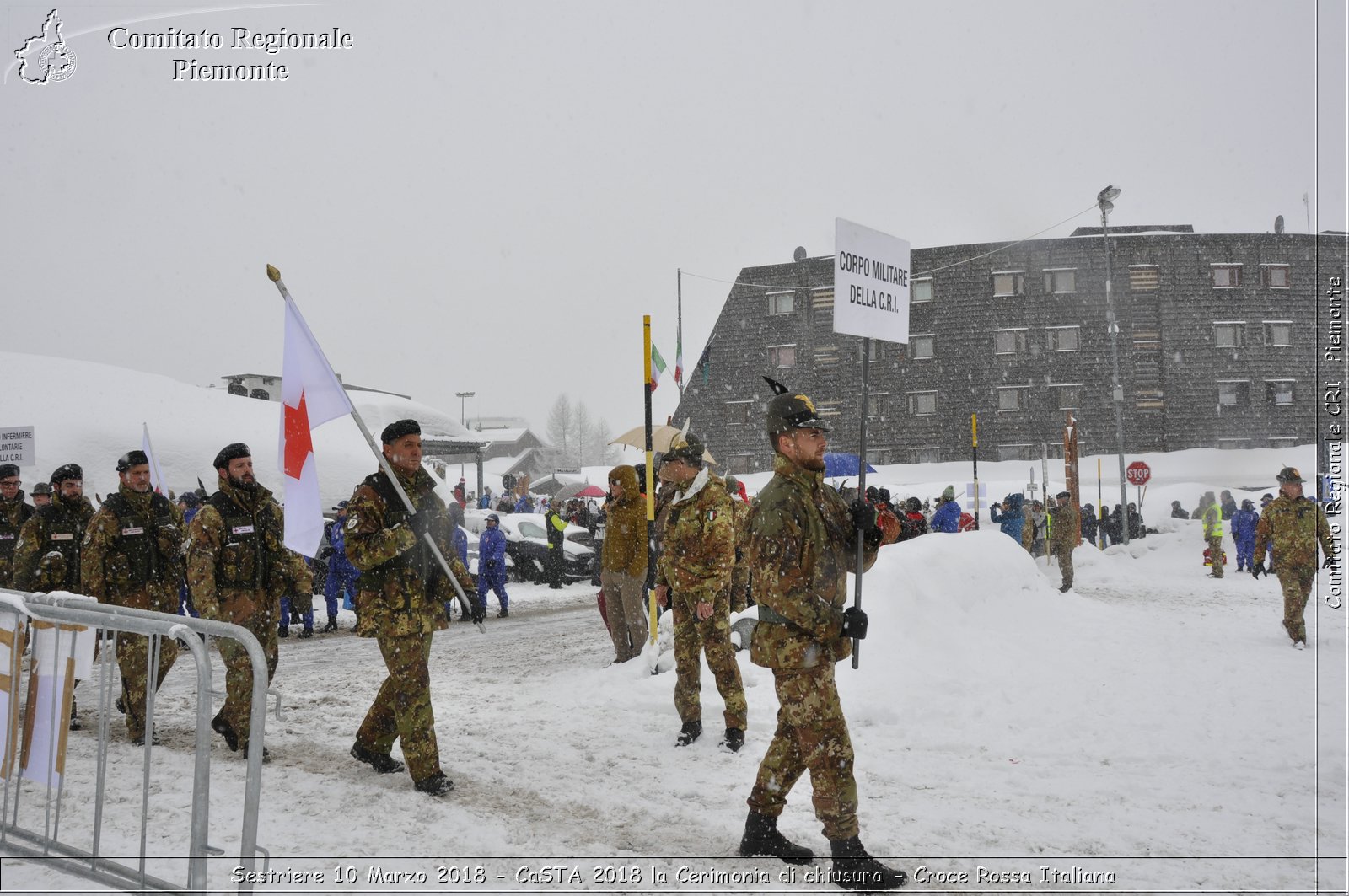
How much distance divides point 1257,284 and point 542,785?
160 feet

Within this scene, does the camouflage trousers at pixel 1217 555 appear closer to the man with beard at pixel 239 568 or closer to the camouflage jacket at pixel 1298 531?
the camouflage jacket at pixel 1298 531

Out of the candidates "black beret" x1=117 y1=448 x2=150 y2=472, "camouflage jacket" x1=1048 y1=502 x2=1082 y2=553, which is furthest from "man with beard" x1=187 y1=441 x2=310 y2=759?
"camouflage jacket" x1=1048 y1=502 x2=1082 y2=553

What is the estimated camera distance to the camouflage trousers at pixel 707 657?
19.4ft

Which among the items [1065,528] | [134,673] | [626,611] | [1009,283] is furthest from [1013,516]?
[1009,283]

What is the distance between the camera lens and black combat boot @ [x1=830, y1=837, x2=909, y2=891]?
383 centimetres

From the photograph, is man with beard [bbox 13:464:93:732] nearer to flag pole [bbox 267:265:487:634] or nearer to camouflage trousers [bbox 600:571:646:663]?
flag pole [bbox 267:265:487:634]

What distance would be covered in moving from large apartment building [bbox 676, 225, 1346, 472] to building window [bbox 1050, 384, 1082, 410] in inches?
2.2

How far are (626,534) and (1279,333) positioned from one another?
151ft

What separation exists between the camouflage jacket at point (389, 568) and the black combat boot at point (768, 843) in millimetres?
2010

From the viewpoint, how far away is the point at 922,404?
44.3 m

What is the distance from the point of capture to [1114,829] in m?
4.62

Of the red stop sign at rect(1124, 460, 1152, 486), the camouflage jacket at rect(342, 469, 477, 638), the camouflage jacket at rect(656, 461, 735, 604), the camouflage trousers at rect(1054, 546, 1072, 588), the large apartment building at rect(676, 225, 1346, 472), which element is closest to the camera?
the camouflage jacket at rect(342, 469, 477, 638)

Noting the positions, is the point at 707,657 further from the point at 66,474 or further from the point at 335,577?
the point at 335,577

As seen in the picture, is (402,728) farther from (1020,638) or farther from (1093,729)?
(1020,638)
